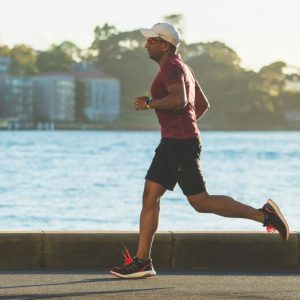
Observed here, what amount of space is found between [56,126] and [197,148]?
177401 millimetres

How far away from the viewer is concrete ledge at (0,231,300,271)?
833cm

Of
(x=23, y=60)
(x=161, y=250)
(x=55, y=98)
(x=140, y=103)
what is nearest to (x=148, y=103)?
(x=140, y=103)

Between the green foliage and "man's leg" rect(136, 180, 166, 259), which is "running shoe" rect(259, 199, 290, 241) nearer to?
"man's leg" rect(136, 180, 166, 259)

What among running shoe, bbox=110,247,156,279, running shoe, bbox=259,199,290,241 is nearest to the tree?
running shoe, bbox=110,247,156,279

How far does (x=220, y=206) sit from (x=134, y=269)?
27.5 inches

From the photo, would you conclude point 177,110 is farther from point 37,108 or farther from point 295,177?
point 37,108

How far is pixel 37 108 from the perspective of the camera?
184 meters

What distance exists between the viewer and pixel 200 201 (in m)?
7.66

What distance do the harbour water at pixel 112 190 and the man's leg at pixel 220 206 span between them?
1936 cm

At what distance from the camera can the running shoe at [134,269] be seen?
779 centimetres

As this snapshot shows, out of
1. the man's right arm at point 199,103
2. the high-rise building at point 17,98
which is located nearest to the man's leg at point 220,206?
the man's right arm at point 199,103

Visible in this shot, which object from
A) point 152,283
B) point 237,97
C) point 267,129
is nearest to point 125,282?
point 152,283

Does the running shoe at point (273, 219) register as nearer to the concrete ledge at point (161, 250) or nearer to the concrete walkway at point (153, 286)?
the concrete walkway at point (153, 286)

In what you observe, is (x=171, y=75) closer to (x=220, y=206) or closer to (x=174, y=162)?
(x=174, y=162)
